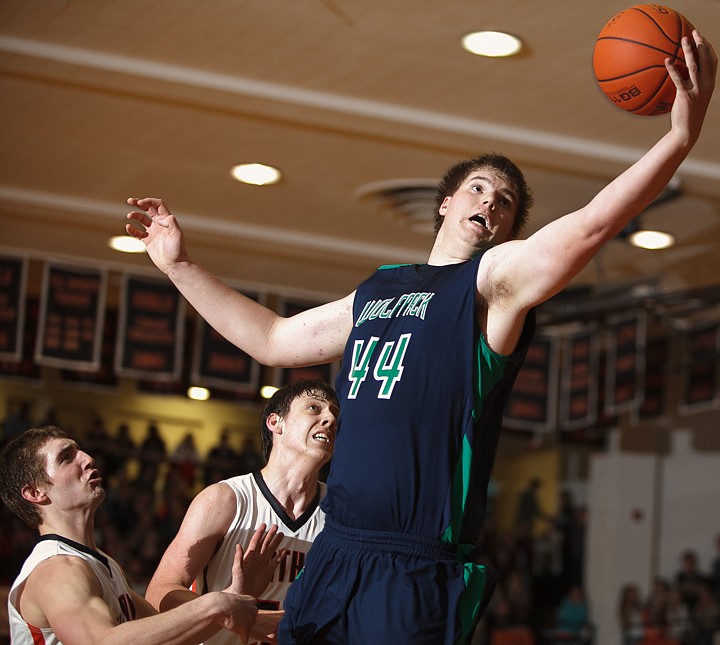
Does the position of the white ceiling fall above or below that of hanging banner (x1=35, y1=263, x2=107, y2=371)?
above

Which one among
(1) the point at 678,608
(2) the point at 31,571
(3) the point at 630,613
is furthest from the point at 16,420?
(2) the point at 31,571

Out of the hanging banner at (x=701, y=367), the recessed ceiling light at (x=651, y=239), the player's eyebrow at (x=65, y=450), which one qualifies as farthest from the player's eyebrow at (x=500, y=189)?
the hanging banner at (x=701, y=367)

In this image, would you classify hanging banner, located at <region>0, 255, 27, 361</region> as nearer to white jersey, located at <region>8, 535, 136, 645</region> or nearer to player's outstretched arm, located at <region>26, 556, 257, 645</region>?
white jersey, located at <region>8, 535, 136, 645</region>

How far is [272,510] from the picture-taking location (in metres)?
4.84

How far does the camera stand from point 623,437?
1748 cm

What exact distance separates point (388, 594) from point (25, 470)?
5.68 ft

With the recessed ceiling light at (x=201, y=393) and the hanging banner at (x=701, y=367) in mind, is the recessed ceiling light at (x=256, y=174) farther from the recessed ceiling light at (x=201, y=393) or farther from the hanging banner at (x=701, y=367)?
the hanging banner at (x=701, y=367)

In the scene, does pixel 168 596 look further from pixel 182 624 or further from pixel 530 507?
pixel 530 507

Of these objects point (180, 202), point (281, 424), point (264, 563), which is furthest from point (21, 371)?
point (264, 563)

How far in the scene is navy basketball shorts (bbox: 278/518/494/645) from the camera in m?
3.02

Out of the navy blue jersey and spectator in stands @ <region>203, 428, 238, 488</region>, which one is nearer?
the navy blue jersey

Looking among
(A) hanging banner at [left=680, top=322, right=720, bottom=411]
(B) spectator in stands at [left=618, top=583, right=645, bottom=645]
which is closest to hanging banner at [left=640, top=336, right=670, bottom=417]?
(A) hanging banner at [left=680, top=322, right=720, bottom=411]

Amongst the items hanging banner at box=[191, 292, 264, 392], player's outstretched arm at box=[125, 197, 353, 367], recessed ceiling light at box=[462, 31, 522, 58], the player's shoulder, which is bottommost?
the player's shoulder

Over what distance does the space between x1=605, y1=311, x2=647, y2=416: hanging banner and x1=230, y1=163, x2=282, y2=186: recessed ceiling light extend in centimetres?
490
